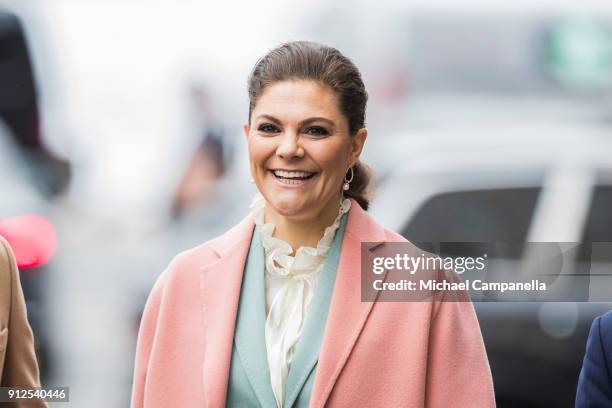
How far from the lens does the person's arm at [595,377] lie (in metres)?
2.40

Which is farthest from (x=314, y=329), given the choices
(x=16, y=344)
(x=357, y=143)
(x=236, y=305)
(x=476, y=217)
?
(x=476, y=217)

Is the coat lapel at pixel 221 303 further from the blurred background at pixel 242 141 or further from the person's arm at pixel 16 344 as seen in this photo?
the blurred background at pixel 242 141

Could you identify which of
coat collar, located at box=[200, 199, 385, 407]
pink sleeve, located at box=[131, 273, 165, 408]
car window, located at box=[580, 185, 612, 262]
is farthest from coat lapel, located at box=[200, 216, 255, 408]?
car window, located at box=[580, 185, 612, 262]

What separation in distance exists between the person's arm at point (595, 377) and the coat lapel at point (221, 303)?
0.82 metres

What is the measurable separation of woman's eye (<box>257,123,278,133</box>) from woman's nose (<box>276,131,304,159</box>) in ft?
0.10

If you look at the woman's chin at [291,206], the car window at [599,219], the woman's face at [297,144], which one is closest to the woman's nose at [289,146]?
the woman's face at [297,144]

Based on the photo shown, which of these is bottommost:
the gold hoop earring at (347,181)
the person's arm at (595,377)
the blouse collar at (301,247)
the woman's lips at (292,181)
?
the person's arm at (595,377)

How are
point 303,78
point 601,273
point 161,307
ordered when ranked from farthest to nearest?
point 601,273 < point 161,307 < point 303,78

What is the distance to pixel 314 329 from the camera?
2.51 meters

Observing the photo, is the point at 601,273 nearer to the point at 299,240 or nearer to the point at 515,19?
the point at 515,19

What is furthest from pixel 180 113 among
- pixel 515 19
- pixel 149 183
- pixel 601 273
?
pixel 601 273

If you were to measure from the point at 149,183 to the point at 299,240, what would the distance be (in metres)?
0.89

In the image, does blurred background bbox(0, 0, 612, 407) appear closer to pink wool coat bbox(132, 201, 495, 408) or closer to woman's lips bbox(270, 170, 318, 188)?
pink wool coat bbox(132, 201, 495, 408)

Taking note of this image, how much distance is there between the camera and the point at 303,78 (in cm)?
248
